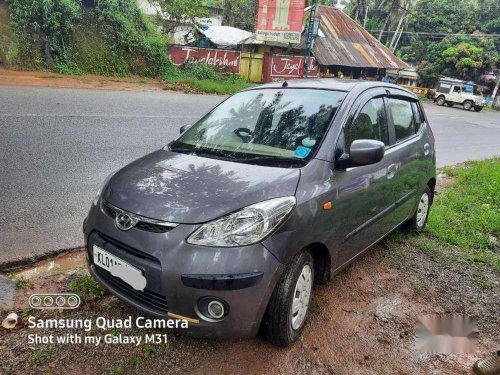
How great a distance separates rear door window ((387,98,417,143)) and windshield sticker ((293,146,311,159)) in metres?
1.34

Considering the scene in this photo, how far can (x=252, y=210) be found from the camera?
7.24 feet

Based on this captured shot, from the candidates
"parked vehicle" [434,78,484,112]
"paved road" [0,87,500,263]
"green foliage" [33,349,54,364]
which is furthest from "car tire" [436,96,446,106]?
"green foliage" [33,349,54,364]

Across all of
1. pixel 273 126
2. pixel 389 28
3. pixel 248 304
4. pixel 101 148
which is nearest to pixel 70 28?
pixel 101 148

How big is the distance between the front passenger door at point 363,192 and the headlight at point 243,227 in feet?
2.11

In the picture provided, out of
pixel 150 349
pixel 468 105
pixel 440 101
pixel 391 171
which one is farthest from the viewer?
pixel 440 101

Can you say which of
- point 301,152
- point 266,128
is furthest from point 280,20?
point 301,152

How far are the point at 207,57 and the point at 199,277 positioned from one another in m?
21.3

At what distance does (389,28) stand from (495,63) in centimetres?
1125

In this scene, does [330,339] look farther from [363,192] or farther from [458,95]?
[458,95]

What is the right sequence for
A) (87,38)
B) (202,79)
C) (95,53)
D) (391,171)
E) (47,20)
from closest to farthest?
(391,171), (47,20), (87,38), (95,53), (202,79)

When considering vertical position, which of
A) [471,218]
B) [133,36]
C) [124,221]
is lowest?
[471,218]

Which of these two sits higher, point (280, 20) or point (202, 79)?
point (280, 20)

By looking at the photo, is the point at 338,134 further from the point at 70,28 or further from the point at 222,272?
the point at 70,28

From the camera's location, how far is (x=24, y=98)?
10.5 meters
